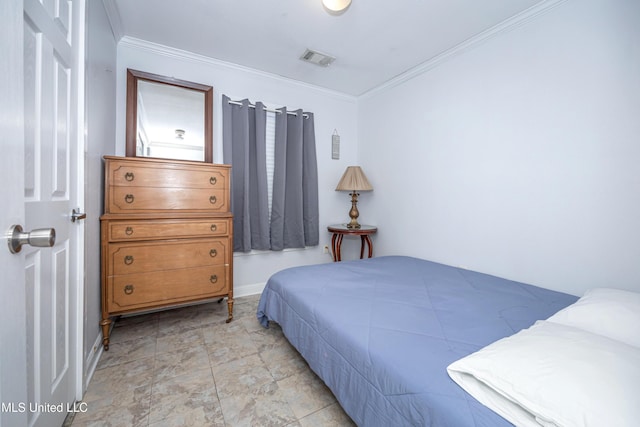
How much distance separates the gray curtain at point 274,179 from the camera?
273 cm

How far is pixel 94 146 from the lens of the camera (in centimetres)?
163

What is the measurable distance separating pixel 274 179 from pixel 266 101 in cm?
88

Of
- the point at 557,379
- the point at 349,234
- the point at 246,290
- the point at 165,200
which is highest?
the point at 165,200

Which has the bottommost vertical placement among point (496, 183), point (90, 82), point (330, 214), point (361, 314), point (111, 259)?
point (361, 314)

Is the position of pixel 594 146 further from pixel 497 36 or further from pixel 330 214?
pixel 330 214

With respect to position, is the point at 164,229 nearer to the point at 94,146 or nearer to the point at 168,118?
the point at 94,146

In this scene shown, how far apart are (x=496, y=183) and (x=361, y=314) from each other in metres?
1.62

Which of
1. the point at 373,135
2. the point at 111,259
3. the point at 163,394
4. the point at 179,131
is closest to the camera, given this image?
the point at 163,394

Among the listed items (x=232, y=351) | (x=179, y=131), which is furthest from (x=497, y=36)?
(x=232, y=351)

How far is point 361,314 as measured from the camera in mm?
1288

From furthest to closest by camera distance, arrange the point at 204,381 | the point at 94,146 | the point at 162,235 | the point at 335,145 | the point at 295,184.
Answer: the point at 335,145 < the point at 295,184 < the point at 162,235 < the point at 94,146 < the point at 204,381

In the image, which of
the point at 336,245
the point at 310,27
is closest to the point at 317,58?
the point at 310,27

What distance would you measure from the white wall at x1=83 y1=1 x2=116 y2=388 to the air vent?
1544 mm

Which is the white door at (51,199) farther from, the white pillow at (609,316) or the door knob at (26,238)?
the white pillow at (609,316)
